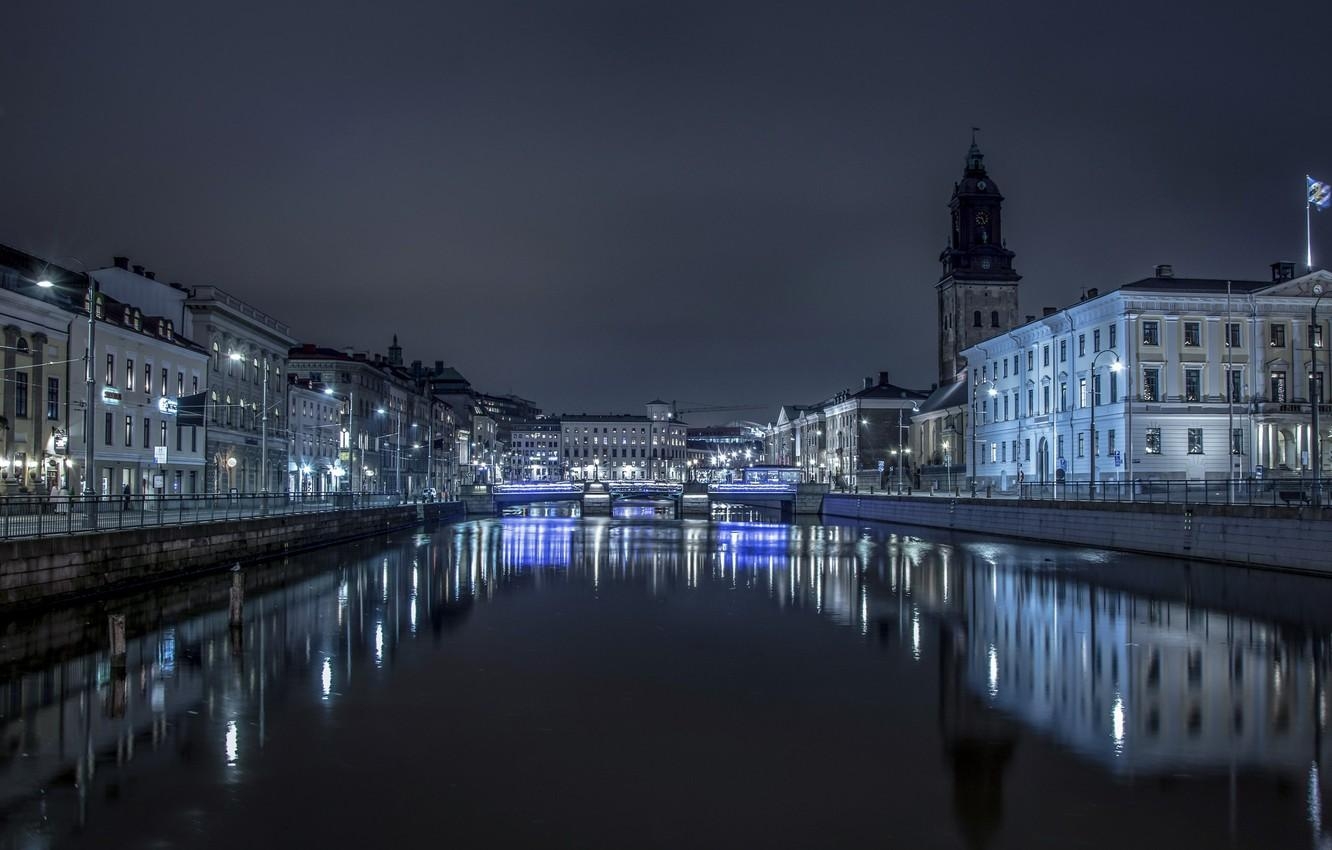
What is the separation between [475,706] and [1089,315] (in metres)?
69.3

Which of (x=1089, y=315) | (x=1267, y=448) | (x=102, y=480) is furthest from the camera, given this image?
(x=1089, y=315)

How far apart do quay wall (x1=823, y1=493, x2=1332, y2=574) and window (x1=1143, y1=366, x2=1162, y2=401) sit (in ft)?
41.0

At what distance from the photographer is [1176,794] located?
1334cm

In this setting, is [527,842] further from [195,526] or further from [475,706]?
→ [195,526]

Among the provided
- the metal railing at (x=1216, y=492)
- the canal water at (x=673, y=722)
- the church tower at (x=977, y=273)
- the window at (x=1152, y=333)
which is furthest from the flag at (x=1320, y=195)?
the church tower at (x=977, y=273)

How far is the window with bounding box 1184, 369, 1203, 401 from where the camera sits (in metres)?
73.4

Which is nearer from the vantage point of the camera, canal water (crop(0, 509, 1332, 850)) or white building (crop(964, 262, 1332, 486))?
canal water (crop(0, 509, 1332, 850))

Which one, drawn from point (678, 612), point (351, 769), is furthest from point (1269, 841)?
point (678, 612)

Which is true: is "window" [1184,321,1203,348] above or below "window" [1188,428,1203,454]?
above

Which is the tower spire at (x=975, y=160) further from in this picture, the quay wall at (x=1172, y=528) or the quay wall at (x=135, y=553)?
the quay wall at (x=135, y=553)

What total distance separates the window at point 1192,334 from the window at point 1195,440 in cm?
559

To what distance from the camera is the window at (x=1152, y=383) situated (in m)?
73.1

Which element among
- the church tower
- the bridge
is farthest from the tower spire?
the bridge

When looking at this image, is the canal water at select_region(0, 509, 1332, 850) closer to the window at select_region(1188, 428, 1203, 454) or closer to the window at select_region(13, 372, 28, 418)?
the window at select_region(13, 372, 28, 418)
